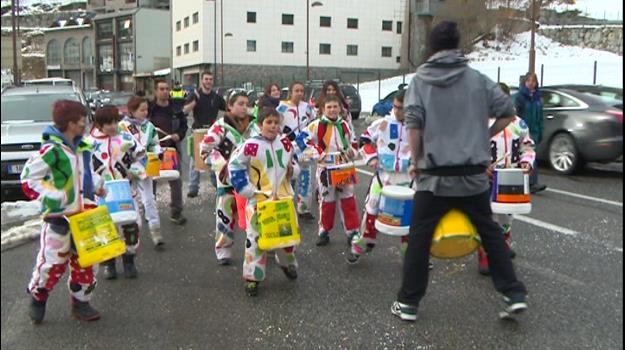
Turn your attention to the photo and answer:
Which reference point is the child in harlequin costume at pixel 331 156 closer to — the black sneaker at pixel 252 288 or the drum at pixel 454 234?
the black sneaker at pixel 252 288

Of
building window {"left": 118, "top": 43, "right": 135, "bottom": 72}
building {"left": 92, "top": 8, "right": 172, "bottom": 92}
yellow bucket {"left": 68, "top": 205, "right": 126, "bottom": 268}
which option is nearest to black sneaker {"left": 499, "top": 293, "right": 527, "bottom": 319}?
yellow bucket {"left": 68, "top": 205, "right": 126, "bottom": 268}

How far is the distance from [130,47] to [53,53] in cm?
2218

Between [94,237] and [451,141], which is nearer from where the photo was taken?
[451,141]

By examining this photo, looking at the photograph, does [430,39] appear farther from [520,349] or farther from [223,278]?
[223,278]

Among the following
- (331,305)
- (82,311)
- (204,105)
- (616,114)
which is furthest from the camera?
(616,114)

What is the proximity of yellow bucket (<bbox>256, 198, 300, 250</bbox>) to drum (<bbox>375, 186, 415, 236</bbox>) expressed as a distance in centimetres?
72

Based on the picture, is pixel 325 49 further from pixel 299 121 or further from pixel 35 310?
pixel 35 310

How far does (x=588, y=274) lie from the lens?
5.25 metres

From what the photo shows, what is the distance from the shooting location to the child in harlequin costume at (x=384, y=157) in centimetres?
533

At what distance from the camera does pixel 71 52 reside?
297ft

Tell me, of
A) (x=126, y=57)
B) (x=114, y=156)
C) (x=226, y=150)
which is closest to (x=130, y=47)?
(x=126, y=57)

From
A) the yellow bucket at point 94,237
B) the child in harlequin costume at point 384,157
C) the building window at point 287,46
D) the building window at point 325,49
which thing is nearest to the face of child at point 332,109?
the child in harlequin costume at point 384,157

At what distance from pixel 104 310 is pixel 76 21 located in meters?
94.4

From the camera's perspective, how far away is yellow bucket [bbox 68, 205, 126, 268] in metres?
4.00
